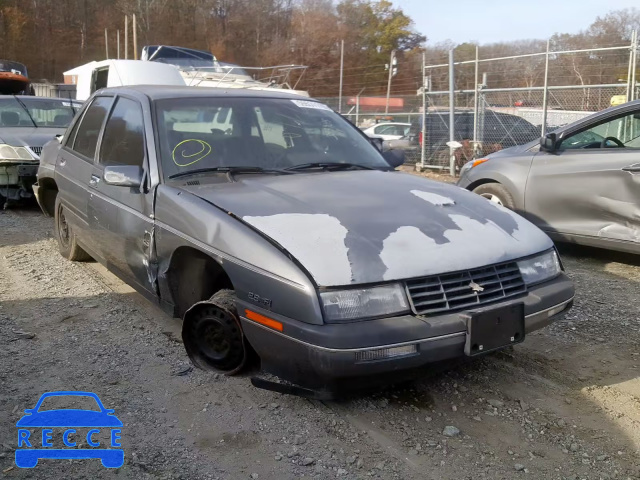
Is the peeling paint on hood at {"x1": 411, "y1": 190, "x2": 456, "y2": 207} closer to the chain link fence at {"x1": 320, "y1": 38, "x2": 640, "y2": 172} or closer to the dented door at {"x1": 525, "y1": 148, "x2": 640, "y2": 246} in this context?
the dented door at {"x1": 525, "y1": 148, "x2": 640, "y2": 246}

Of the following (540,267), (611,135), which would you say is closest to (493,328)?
(540,267)

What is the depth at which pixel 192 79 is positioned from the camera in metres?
15.1

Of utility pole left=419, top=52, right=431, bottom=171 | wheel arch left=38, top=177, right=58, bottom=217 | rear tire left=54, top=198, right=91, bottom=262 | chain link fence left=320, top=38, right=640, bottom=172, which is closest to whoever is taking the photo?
rear tire left=54, top=198, right=91, bottom=262

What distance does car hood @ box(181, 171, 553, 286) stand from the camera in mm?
2875

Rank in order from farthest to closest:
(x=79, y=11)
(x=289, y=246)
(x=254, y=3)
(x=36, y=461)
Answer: (x=254, y=3) → (x=79, y=11) → (x=289, y=246) → (x=36, y=461)

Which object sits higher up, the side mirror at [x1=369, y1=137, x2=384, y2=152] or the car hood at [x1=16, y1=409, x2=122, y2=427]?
the side mirror at [x1=369, y1=137, x2=384, y2=152]

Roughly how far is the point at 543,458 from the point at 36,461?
221cm

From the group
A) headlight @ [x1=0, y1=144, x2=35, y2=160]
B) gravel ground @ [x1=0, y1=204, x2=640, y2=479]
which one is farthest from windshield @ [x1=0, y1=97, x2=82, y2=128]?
gravel ground @ [x1=0, y1=204, x2=640, y2=479]

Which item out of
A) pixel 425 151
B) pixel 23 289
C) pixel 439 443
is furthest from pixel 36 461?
pixel 425 151

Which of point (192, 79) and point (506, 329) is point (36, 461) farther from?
point (192, 79)

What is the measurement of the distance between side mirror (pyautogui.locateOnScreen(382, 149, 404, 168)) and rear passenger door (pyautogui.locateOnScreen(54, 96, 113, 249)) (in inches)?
84.7

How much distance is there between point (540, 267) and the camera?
11.0ft

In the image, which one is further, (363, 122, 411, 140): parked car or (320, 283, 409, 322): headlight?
(363, 122, 411, 140): parked car

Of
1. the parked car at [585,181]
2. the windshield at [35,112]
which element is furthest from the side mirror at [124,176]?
the windshield at [35,112]
